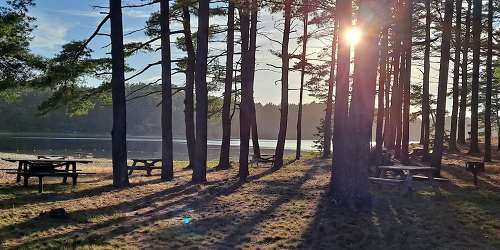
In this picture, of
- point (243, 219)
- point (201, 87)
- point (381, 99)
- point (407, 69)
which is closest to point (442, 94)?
point (407, 69)

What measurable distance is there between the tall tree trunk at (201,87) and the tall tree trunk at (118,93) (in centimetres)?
215

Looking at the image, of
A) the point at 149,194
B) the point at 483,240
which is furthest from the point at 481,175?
the point at 149,194

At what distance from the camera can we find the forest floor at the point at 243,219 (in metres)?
6.87

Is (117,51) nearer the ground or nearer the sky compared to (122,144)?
nearer the sky

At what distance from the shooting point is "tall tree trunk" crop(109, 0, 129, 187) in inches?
503

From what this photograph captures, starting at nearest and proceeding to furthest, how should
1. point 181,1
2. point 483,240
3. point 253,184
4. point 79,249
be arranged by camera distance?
point 79,249 < point 483,240 < point 253,184 < point 181,1

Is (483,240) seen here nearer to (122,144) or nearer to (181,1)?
(122,144)

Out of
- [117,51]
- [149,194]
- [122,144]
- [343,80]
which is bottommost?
[149,194]

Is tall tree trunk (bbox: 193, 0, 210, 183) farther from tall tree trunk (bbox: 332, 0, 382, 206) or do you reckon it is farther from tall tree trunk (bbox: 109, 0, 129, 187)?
tall tree trunk (bbox: 332, 0, 382, 206)

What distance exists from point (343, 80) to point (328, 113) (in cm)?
1565

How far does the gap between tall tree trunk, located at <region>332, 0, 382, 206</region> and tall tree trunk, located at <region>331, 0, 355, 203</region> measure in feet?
0.07

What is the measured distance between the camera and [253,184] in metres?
13.7

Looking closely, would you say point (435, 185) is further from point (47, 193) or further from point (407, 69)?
point (47, 193)

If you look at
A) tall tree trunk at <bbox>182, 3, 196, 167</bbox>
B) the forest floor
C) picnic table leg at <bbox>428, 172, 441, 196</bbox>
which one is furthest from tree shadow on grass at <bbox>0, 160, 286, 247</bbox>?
tall tree trunk at <bbox>182, 3, 196, 167</bbox>
